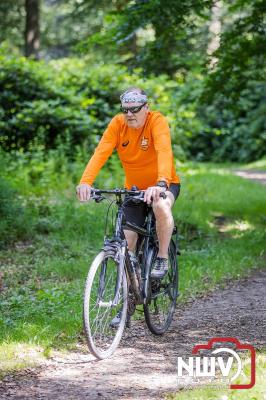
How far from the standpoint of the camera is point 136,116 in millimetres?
5891

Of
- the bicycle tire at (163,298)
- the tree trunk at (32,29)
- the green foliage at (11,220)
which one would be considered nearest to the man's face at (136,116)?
the bicycle tire at (163,298)

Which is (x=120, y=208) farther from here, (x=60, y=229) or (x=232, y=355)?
(x=60, y=229)

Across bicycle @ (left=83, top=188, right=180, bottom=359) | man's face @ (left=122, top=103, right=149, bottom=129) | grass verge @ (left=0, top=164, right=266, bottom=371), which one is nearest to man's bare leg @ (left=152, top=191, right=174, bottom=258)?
bicycle @ (left=83, top=188, right=180, bottom=359)

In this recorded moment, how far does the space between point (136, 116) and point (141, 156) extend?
36 cm

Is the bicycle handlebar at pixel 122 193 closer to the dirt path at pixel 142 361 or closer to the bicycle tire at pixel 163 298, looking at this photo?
the bicycle tire at pixel 163 298

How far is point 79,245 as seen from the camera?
970 centimetres

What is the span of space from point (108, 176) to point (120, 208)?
25.7 ft

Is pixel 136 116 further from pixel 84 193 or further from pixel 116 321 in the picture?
pixel 116 321

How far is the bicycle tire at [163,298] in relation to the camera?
20.6ft

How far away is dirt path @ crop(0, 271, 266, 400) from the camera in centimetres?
485

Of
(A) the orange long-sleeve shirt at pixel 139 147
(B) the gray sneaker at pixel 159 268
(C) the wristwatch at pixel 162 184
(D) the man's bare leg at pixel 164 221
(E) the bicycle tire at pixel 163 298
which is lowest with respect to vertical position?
(E) the bicycle tire at pixel 163 298

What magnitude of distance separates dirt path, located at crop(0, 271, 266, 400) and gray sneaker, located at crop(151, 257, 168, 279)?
0.61m

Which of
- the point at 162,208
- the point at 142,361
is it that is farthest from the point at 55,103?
the point at 142,361

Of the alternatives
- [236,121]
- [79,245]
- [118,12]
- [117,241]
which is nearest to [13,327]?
[117,241]
